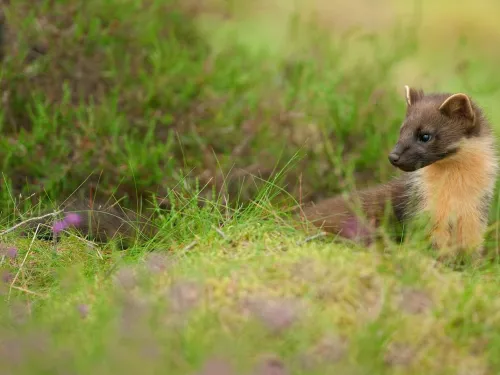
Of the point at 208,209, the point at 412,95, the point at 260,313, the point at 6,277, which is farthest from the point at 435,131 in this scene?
the point at 6,277

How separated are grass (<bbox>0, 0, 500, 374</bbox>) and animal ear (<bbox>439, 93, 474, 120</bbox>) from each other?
2.93ft

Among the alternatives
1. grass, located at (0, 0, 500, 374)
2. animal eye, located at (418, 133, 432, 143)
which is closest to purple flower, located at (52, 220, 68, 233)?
grass, located at (0, 0, 500, 374)

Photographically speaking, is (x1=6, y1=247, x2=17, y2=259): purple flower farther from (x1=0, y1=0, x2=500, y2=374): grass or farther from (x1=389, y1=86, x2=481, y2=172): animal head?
(x1=389, y1=86, x2=481, y2=172): animal head

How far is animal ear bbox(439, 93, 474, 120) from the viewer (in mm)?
5215

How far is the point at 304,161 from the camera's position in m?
7.68

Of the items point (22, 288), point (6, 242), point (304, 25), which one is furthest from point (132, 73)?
point (22, 288)

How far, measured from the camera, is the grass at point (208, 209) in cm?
338

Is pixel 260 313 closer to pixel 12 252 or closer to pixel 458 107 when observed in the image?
pixel 12 252

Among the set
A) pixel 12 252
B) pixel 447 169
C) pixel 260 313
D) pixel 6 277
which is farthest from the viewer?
pixel 447 169

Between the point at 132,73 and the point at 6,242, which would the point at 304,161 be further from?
the point at 6,242

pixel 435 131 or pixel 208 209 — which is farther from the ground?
pixel 435 131

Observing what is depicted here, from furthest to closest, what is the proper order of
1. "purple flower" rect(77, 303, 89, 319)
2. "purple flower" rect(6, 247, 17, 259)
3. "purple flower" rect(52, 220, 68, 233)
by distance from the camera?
"purple flower" rect(52, 220, 68, 233), "purple flower" rect(6, 247, 17, 259), "purple flower" rect(77, 303, 89, 319)

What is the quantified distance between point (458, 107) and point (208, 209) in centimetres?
161

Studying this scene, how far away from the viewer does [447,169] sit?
5.37 metres
